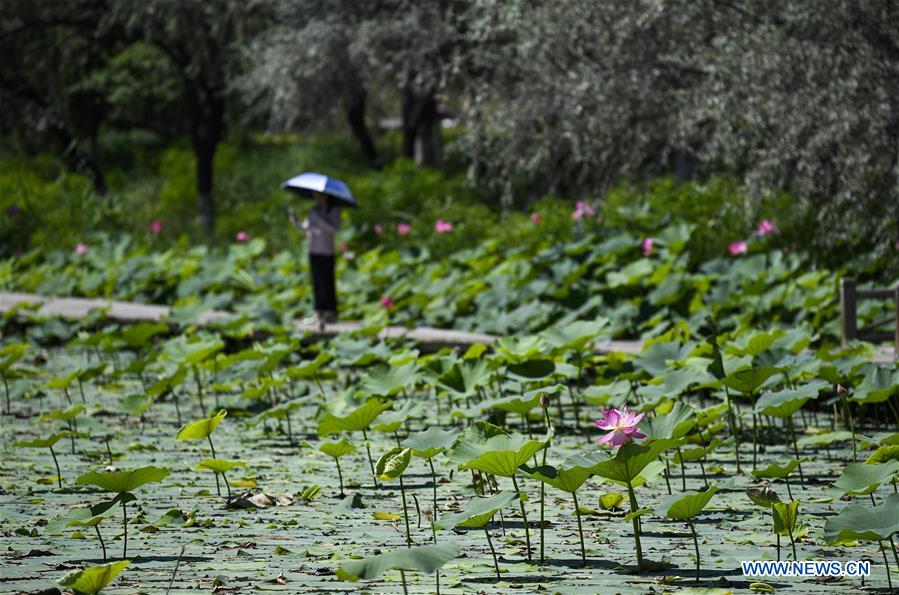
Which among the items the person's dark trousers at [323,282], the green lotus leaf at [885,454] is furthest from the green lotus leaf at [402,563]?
the person's dark trousers at [323,282]

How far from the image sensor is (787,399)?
14.9 feet

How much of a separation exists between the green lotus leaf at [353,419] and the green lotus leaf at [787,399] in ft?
4.49

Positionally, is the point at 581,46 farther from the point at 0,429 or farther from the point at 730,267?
the point at 0,429

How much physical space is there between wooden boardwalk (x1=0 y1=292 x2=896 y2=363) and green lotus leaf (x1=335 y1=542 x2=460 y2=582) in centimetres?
421

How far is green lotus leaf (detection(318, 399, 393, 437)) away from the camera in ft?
14.1

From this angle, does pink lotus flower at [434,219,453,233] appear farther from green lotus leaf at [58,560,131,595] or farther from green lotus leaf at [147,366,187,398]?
green lotus leaf at [58,560,131,595]

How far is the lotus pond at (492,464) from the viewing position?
3.27 meters

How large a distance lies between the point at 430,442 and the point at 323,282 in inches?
247

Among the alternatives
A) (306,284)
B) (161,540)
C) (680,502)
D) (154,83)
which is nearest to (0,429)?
(161,540)

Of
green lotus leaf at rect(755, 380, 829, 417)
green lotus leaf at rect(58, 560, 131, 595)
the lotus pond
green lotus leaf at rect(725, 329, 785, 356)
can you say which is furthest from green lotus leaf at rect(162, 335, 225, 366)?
green lotus leaf at rect(58, 560, 131, 595)

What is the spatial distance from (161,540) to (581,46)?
709cm

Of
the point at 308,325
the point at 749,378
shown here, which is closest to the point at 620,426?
the point at 749,378

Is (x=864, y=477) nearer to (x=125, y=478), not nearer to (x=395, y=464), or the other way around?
(x=395, y=464)

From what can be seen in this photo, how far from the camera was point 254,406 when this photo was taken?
6.40 meters
